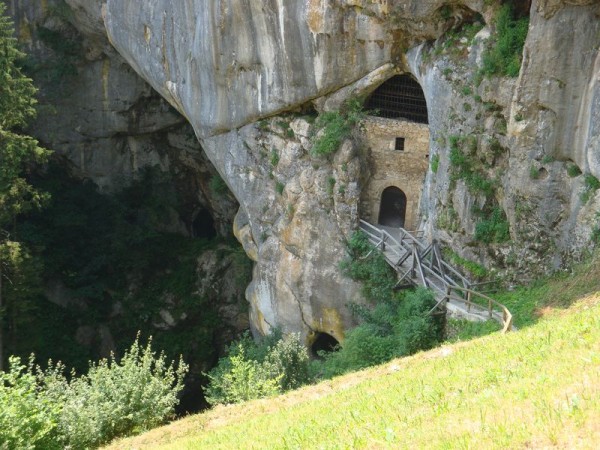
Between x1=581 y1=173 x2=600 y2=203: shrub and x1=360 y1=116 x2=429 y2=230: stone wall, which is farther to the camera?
x1=360 y1=116 x2=429 y2=230: stone wall

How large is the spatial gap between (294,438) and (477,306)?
7618 mm

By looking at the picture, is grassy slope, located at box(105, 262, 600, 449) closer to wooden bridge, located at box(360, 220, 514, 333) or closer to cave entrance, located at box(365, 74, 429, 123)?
wooden bridge, located at box(360, 220, 514, 333)

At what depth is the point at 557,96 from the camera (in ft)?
42.6

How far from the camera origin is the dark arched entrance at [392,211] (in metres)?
19.7

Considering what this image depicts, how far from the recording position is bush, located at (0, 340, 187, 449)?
371 inches

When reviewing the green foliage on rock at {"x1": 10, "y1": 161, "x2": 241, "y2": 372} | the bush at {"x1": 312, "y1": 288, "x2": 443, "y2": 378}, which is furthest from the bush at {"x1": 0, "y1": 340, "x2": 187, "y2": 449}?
the green foliage on rock at {"x1": 10, "y1": 161, "x2": 241, "y2": 372}

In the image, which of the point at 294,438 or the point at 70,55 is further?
the point at 70,55

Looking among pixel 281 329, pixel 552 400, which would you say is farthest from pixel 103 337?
pixel 552 400

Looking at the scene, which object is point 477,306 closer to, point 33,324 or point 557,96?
point 557,96

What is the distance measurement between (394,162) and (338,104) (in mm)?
2326

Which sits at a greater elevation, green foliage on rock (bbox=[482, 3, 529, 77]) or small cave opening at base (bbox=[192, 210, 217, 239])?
green foliage on rock (bbox=[482, 3, 529, 77])

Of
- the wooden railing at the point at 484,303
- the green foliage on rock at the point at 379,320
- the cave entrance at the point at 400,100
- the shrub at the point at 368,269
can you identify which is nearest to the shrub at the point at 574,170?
the wooden railing at the point at 484,303

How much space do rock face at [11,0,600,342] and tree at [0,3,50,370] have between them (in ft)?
15.6

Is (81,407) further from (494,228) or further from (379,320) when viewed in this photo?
(494,228)
